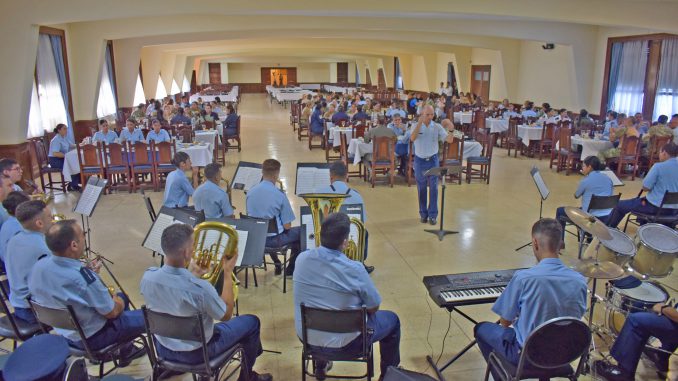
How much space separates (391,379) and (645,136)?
9582mm

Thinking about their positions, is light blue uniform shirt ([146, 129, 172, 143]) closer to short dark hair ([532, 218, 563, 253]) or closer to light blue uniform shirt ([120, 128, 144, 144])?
light blue uniform shirt ([120, 128, 144, 144])

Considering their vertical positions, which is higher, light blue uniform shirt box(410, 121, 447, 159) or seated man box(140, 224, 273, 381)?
light blue uniform shirt box(410, 121, 447, 159)

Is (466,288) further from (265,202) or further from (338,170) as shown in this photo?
(265,202)

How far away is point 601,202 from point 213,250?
445 cm

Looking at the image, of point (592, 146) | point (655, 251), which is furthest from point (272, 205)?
point (592, 146)

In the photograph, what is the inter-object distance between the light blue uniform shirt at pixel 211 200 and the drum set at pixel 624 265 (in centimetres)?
308

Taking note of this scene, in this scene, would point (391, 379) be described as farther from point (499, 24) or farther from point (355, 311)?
point (499, 24)

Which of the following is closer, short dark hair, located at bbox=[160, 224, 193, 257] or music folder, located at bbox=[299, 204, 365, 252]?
short dark hair, located at bbox=[160, 224, 193, 257]

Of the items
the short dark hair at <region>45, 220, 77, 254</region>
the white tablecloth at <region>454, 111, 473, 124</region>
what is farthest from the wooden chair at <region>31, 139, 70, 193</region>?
the white tablecloth at <region>454, 111, 473, 124</region>

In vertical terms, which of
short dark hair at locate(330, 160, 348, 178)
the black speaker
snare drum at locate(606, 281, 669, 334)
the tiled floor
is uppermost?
short dark hair at locate(330, 160, 348, 178)

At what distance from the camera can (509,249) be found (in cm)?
613

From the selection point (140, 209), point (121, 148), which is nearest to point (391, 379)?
point (140, 209)

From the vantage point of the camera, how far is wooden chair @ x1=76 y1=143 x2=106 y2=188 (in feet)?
28.2

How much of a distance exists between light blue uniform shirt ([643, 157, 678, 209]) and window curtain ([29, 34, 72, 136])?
37.7 feet
